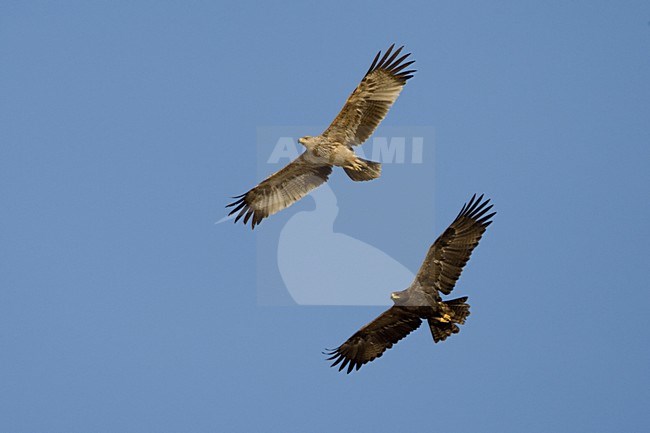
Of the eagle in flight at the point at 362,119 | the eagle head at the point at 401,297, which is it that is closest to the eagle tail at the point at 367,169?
the eagle in flight at the point at 362,119

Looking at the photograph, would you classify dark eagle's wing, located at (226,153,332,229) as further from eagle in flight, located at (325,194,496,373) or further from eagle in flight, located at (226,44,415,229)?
eagle in flight, located at (325,194,496,373)

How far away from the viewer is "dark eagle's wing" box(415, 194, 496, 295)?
1526 cm

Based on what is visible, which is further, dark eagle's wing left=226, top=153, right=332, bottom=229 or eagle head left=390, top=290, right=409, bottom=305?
dark eagle's wing left=226, top=153, right=332, bottom=229

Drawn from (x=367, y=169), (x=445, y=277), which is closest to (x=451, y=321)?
(x=445, y=277)

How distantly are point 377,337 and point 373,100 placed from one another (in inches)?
135

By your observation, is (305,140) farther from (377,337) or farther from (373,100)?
(377,337)

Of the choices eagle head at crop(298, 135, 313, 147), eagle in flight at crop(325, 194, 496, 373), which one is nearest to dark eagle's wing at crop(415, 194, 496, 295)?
eagle in flight at crop(325, 194, 496, 373)

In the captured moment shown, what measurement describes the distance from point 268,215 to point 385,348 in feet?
9.03

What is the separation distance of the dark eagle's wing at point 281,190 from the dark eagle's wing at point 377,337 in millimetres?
2341

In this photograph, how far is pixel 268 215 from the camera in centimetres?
1739

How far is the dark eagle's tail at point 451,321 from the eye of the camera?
15.3m

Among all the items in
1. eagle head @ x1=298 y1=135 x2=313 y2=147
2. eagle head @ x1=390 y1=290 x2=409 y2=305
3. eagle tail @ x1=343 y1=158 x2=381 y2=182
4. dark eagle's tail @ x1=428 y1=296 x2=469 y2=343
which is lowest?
dark eagle's tail @ x1=428 y1=296 x2=469 y2=343

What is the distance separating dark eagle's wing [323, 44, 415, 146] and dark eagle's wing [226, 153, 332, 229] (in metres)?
1.05

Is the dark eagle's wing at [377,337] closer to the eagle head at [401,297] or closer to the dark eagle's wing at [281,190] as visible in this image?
the eagle head at [401,297]
